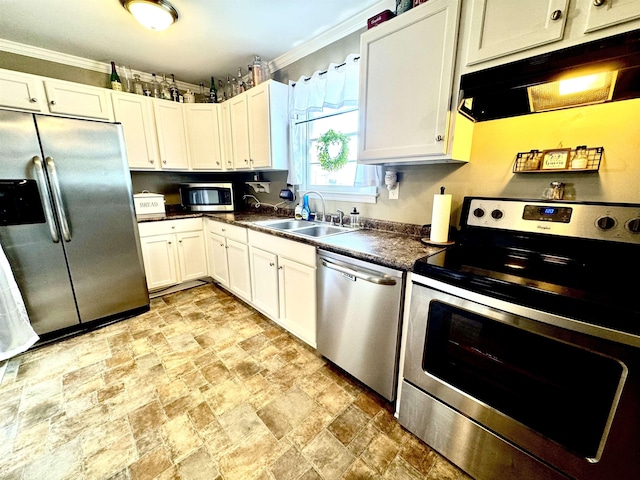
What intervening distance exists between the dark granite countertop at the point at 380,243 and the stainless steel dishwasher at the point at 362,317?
2.1 inches

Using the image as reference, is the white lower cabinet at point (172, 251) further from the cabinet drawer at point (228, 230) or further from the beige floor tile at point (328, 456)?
the beige floor tile at point (328, 456)

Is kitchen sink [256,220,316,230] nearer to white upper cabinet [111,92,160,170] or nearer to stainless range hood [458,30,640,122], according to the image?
stainless range hood [458,30,640,122]

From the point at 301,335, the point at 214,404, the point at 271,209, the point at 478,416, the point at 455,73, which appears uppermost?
the point at 455,73

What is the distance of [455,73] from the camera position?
1255mm

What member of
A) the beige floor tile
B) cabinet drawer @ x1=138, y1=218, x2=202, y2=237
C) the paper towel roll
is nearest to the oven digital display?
the paper towel roll

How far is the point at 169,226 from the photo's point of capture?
2746mm

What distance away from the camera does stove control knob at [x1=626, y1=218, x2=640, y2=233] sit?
1001 millimetres

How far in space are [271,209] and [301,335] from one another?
5.33ft

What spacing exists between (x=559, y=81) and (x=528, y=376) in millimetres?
1229

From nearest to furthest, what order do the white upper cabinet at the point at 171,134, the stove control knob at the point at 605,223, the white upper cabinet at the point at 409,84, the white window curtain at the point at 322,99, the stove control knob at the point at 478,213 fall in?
the stove control knob at the point at 605,223 → the white upper cabinet at the point at 409,84 → the stove control knob at the point at 478,213 → the white window curtain at the point at 322,99 → the white upper cabinet at the point at 171,134

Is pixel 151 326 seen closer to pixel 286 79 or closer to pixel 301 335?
pixel 301 335

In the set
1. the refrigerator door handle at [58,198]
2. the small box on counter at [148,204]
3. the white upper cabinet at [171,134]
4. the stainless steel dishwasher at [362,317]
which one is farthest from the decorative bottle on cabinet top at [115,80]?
the stainless steel dishwasher at [362,317]

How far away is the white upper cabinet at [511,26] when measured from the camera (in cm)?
96

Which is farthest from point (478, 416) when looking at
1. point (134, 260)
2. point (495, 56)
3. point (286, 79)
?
point (286, 79)
